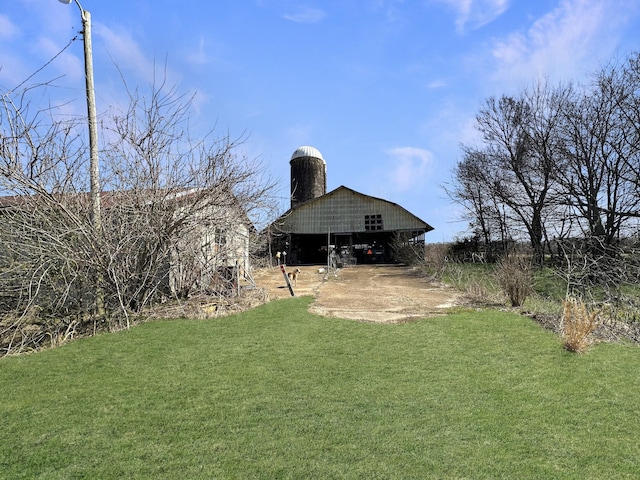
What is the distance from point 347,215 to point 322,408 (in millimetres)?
24659

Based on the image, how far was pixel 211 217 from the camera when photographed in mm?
8203

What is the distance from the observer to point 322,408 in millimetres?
3557

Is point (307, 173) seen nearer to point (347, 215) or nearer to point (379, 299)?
point (347, 215)

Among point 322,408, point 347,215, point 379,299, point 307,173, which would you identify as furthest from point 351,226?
point 322,408

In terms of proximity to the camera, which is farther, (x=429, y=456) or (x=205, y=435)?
(x=205, y=435)

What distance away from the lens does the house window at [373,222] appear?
27594 mm

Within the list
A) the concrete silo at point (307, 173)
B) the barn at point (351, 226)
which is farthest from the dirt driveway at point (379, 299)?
the concrete silo at point (307, 173)

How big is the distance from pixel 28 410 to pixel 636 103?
68.8 feet

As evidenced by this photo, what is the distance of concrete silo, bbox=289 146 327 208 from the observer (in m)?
32.8

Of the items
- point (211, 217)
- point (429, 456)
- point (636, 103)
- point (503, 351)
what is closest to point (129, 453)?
point (429, 456)

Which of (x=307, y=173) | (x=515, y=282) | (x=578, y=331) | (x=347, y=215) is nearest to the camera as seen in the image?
(x=578, y=331)

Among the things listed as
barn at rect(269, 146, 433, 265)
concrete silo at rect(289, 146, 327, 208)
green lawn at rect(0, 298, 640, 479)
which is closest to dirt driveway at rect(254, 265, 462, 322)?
green lawn at rect(0, 298, 640, 479)

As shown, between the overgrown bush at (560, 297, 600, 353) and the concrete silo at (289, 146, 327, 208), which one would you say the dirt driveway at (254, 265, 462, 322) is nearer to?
the overgrown bush at (560, 297, 600, 353)

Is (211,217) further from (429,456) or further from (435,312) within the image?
(429,456)
